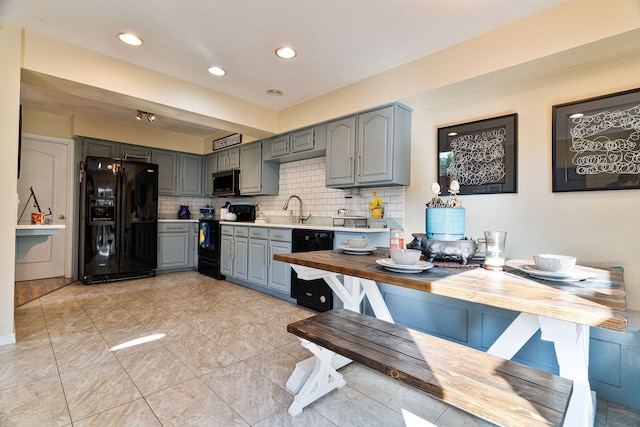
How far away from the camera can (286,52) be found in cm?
269

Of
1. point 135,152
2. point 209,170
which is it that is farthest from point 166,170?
Result: point 209,170

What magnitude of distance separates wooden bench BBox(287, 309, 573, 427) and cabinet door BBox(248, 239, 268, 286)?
2.37 metres

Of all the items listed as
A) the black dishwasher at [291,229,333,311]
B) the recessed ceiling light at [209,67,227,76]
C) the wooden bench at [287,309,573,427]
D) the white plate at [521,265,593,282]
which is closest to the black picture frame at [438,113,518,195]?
the black dishwasher at [291,229,333,311]

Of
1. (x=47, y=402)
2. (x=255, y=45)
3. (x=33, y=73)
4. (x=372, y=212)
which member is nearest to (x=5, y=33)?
(x=33, y=73)

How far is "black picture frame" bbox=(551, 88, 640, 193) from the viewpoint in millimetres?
1982

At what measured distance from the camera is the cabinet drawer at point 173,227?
17.2 feet

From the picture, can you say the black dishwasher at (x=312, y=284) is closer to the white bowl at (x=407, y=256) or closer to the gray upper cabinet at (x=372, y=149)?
the gray upper cabinet at (x=372, y=149)

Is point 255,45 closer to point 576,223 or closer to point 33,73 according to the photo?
point 33,73

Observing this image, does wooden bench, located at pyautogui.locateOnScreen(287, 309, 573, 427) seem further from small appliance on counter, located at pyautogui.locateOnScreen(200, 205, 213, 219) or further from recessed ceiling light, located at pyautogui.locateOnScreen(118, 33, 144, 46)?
small appliance on counter, located at pyautogui.locateOnScreen(200, 205, 213, 219)

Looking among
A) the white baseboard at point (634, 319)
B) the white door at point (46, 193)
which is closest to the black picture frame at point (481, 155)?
the white baseboard at point (634, 319)

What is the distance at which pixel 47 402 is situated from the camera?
5.60ft

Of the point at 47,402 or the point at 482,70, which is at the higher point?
the point at 482,70

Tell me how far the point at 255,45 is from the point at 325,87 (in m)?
1.03

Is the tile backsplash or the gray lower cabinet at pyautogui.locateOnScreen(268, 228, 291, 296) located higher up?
the tile backsplash
